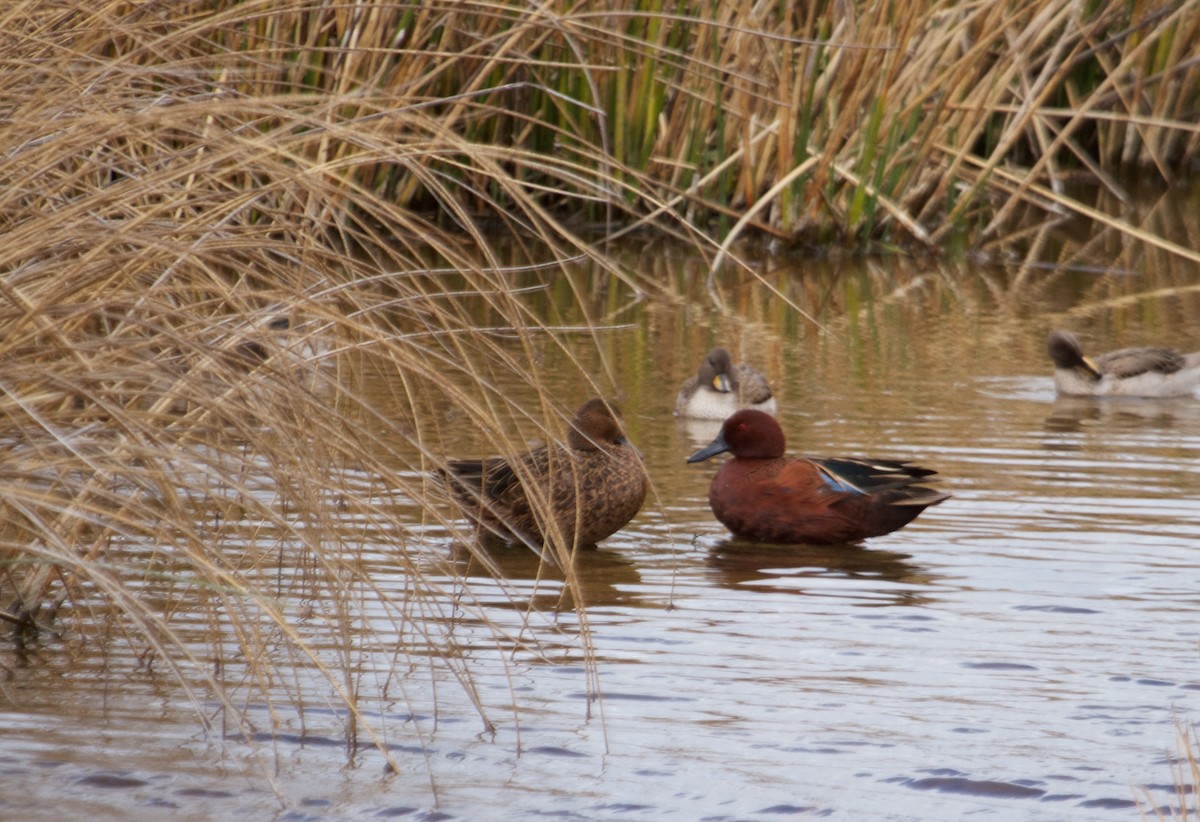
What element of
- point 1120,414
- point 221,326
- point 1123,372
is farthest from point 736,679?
point 1123,372

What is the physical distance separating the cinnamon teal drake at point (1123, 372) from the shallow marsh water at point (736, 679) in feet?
4.32

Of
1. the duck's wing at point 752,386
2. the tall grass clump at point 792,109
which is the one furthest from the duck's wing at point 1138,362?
the tall grass clump at point 792,109

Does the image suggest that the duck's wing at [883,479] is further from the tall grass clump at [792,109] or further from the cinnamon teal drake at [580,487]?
the tall grass clump at [792,109]

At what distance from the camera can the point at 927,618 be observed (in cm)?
541

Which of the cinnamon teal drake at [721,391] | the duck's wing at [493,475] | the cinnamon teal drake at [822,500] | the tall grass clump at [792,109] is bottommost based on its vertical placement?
the cinnamon teal drake at [822,500]

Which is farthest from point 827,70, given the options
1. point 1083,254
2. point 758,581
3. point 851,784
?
point 851,784

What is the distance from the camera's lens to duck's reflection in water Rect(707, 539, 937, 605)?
19.1 ft

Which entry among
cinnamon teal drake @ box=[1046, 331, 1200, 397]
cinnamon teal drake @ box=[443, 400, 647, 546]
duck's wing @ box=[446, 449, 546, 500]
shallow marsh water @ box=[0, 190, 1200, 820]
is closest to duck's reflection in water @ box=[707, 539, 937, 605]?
shallow marsh water @ box=[0, 190, 1200, 820]

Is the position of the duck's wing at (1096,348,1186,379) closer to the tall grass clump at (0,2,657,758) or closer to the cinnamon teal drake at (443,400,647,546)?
the cinnamon teal drake at (443,400,647,546)

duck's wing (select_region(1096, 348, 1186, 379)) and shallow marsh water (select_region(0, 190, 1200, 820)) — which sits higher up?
duck's wing (select_region(1096, 348, 1186, 379))

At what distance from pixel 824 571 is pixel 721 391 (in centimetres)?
265

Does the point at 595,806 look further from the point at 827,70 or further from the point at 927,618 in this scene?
the point at 827,70

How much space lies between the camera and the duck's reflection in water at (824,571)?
19.1ft

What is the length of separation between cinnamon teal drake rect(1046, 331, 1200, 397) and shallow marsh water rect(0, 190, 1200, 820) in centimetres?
132
